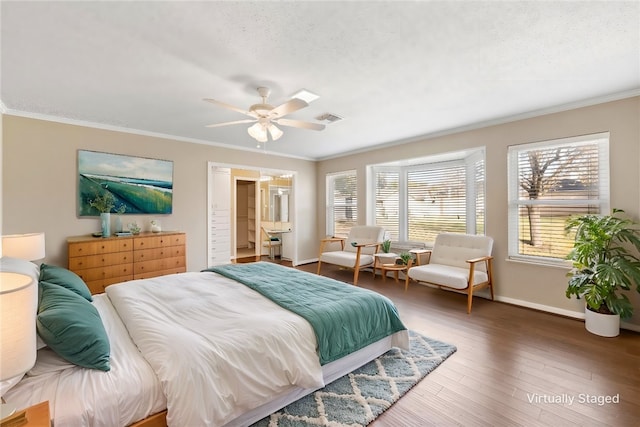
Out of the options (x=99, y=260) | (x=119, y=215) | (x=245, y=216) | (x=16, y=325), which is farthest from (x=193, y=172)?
(x=16, y=325)

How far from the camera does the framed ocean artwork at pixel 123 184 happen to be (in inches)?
154

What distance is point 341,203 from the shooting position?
21.3 ft

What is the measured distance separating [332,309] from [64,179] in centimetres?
408

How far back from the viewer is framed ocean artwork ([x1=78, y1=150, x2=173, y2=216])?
392cm

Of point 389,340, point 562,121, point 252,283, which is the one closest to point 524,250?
point 562,121

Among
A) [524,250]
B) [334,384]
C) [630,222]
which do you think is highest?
[630,222]

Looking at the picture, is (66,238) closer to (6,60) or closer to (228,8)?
(6,60)

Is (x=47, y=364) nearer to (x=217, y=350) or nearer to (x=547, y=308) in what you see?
(x=217, y=350)

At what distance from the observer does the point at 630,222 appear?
2.77m

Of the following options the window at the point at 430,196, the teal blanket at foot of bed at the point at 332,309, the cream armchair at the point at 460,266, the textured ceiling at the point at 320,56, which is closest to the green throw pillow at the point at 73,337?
the teal blanket at foot of bed at the point at 332,309

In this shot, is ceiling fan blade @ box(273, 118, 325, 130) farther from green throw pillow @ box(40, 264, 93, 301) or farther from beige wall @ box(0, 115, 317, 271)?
beige wall @ box(0, 115, 317, 271)

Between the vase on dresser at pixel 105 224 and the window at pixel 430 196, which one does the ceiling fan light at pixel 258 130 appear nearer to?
the vase on dresser at pixel 105 224

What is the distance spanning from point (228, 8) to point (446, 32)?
1.48 meters

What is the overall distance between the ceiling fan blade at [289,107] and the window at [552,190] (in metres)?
3.14
